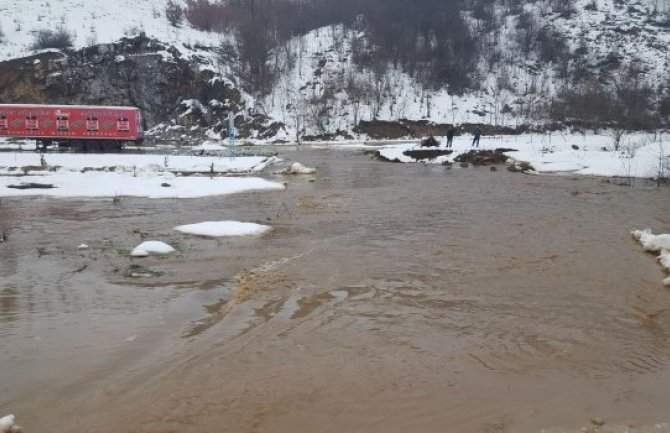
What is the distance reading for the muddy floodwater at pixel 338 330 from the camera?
4480 millimetres

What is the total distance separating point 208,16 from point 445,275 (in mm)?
76213

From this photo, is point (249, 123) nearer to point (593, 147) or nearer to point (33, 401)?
point (593, 147)

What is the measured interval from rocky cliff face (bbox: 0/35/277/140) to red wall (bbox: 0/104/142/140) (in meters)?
22.4

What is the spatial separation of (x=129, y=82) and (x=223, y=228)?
2146 inches

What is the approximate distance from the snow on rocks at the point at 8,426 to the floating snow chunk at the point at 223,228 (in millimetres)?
7808

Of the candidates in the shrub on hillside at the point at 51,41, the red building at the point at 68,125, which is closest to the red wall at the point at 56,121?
the red building at the point at 68,125

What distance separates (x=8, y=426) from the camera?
4027 millimetres

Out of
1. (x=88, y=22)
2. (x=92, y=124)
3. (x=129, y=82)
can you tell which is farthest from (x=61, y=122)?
(x=88, y=22)

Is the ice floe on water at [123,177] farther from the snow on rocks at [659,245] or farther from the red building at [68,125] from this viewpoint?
the snow on rocks at [659,245]

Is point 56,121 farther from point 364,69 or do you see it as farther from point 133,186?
point 364,69

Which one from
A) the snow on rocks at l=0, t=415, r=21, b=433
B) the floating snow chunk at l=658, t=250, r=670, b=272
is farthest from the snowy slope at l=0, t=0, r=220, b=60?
the snow on rocks at l=0, t=415, r=21, b=433

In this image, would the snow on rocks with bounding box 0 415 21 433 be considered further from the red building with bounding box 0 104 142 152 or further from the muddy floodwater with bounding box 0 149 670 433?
the red building with bounding box 0 104 142 152

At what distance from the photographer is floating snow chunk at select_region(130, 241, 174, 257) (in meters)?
9.91

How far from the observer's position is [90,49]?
59.7 metres
